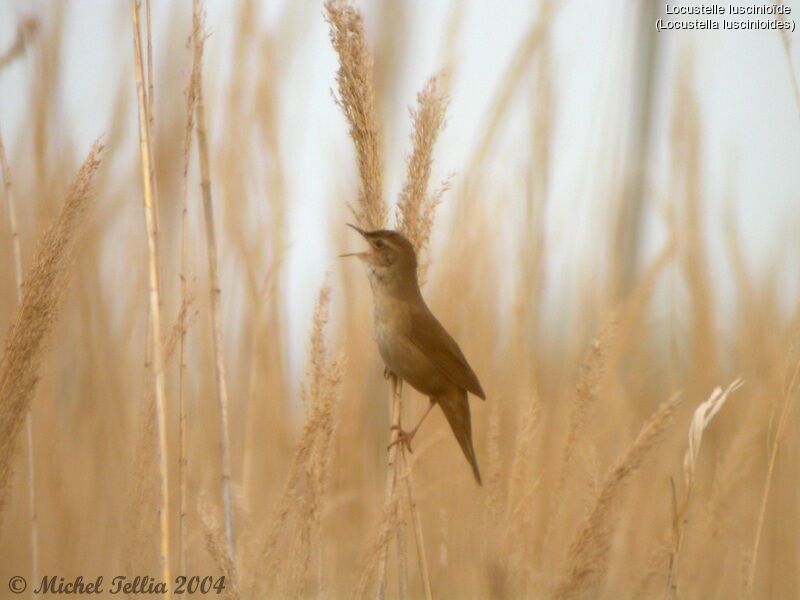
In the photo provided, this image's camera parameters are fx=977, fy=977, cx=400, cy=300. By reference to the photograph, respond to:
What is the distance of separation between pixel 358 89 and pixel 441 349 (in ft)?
2.84

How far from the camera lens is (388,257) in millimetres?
2324

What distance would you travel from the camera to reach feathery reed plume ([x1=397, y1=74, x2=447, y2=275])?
6.04ft

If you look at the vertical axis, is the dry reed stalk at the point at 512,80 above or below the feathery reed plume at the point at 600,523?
above

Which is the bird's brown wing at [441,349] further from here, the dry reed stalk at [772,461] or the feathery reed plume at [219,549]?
the feathery reed plume at [219,549]

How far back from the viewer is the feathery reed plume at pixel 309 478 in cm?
156

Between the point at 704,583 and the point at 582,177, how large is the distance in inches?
48.6

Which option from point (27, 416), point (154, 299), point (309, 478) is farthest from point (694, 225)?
point (27, 416)

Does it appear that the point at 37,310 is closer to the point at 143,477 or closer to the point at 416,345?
the point at 143,477

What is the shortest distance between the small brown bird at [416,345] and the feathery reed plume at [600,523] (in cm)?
82

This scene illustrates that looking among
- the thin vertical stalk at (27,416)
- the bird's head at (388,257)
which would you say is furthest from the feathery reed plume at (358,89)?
the thin vertical stalk at (27,416)

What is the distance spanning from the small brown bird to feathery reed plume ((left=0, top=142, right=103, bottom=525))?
0.94 meters

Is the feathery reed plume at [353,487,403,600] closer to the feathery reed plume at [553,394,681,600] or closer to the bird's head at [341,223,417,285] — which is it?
the feathery reed plume at [553,394,681,600]

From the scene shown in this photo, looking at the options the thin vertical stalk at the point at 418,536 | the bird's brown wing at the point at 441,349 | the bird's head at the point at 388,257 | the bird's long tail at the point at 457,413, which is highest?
the bird's head at the point at 388,257

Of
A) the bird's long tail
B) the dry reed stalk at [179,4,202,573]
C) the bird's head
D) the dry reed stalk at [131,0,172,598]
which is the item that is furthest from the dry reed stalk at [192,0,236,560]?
the bird's long tail
